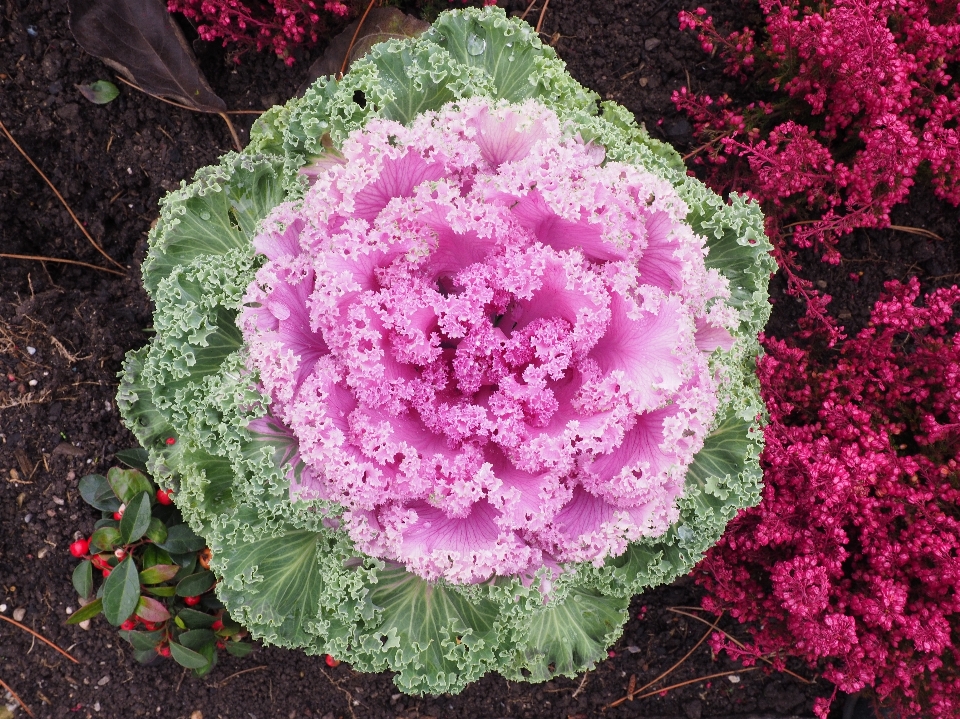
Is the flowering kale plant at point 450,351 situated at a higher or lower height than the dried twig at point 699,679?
higher

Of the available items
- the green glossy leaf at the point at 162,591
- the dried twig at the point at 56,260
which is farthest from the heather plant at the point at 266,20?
the green glossy leaf at the point at 162,591

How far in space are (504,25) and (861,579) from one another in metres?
3.06

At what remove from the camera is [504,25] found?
8.98ft

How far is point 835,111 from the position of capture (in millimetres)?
3648

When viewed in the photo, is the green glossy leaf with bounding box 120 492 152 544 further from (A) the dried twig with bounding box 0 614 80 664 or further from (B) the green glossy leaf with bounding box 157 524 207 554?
(A) the dried twig with bounding box 0 614 80 664

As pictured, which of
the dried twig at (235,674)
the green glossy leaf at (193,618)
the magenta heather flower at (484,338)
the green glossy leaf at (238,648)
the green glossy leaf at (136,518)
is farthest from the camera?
the dried twig at (235,674)

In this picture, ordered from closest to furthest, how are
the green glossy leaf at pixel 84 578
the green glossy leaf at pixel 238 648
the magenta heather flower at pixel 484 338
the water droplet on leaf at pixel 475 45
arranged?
the magenta heather flower at pixel 484 338, the water droplet on leaf at pixel 475 45, the green glossy leaf at pixel 84 578, the green glossy leaf at pixel 238 648

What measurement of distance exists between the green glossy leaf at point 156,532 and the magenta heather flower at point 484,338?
1.43 metres

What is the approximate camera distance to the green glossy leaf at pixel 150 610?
335cm

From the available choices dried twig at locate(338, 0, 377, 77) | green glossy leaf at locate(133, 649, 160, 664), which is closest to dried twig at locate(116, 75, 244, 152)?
dried twig at locate(338, 0, 377, 77)

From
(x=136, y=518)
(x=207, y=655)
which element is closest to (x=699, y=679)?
(x=207, y=655)

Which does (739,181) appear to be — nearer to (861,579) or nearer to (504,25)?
(504,25)

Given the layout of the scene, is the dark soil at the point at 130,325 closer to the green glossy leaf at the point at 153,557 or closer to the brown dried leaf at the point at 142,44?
the brown dried leaf at the point at 142,44

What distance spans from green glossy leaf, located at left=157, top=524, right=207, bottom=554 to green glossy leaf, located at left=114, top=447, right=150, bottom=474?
40 centimetres
